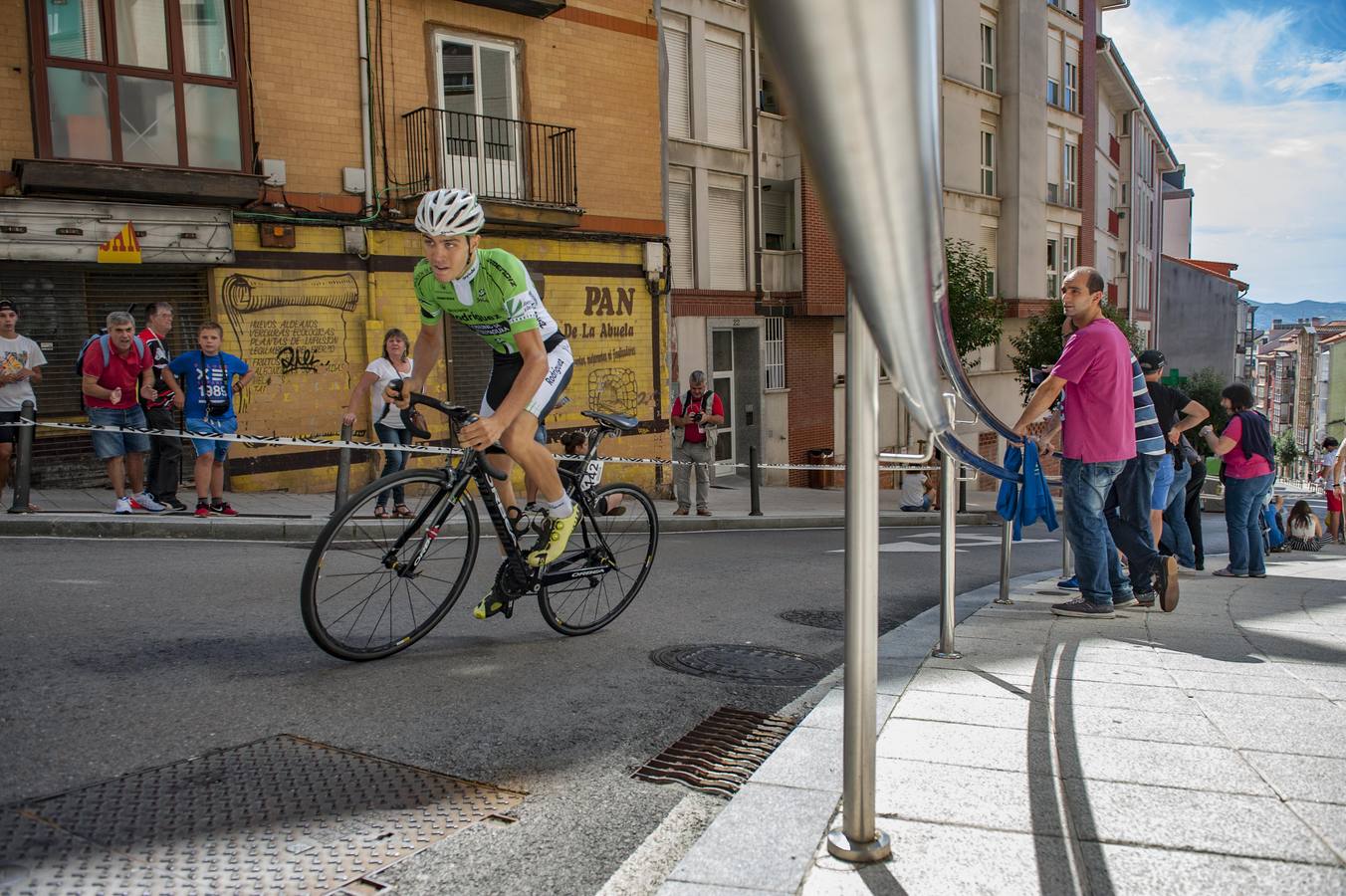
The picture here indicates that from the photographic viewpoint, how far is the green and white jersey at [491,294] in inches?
189

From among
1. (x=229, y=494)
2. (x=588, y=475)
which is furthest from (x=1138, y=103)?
(x=588, y=475)

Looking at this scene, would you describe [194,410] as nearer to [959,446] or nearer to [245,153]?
[245,153]

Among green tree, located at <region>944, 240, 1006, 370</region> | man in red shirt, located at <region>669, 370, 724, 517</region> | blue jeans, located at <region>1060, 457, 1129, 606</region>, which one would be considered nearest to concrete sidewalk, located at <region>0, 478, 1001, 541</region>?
man in red shirt, located at <region>669, 370, 724, 517</region>

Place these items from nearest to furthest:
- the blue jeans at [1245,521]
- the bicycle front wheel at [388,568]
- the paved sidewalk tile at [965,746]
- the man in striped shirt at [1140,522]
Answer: the paved sidewalk tile at [965,746]
the bicycle front wheel at [388,568]
the man in striped shirt at [1140,522]
the blue jeans at [1245,521]

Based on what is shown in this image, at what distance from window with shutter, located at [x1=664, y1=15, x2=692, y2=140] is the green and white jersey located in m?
19.4

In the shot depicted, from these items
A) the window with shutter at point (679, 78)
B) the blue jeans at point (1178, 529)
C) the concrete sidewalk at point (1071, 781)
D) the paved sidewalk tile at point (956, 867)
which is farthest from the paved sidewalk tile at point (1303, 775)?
the window with shutter at point (679, 78)

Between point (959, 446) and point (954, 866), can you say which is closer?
point (954, 866)

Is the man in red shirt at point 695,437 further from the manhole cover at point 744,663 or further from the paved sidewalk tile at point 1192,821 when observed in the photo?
the paved sidewalk tile at point 1192,821

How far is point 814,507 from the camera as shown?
717 inches

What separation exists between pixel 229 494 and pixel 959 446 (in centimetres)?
1194

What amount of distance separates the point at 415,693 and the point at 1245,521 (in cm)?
807

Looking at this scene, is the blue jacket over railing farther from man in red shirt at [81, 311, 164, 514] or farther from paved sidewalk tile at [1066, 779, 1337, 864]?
man in red shirt at [81, 311, 164, 514]

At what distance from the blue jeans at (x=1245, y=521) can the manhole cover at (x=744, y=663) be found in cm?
587

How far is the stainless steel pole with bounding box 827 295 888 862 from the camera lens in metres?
2.43
